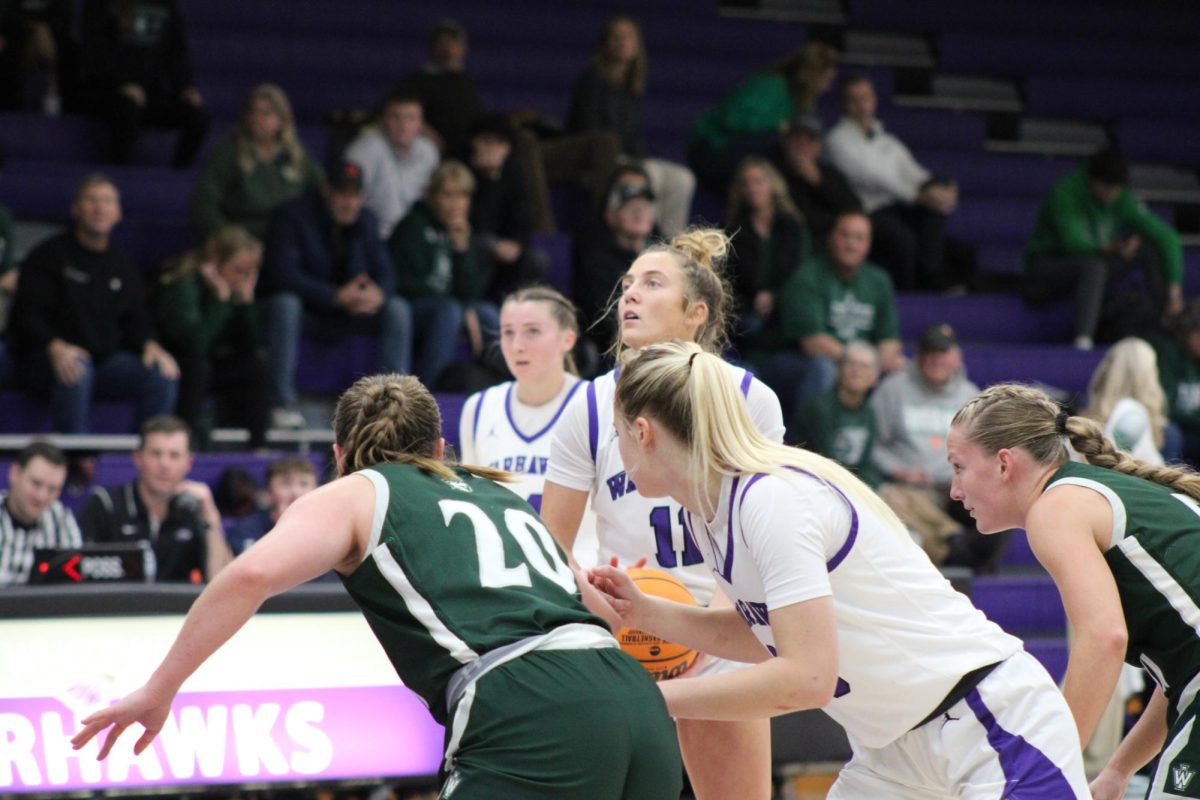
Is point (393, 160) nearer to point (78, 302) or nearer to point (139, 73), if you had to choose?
point (139, 73)

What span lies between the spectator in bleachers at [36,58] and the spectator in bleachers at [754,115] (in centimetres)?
423

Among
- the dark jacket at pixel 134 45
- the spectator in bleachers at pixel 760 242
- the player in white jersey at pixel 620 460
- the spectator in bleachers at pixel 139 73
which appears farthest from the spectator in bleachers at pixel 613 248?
the player in white jersey at pixel 620 460

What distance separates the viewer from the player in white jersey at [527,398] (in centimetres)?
547

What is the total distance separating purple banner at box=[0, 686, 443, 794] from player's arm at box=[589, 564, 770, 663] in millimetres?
2766

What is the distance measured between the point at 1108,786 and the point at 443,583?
5.08ft

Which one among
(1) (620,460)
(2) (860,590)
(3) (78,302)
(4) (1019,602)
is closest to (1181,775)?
(2) (860,590)

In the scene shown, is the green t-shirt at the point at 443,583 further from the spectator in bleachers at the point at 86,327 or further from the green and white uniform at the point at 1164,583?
the spectator in bleachers at the point at 86,327

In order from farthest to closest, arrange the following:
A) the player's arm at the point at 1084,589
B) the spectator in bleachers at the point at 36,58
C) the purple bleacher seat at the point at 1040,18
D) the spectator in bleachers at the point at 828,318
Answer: the purple bleacher seat at the point at 1040,18
the spectator in bleachers at the point at 36,58
the spectator in bleachers at the point at 828,318
the player's arm at the point at 1084,589

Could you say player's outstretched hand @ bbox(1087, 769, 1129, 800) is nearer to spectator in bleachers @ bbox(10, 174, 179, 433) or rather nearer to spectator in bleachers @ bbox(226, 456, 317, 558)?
spectator in bleachers @ bbox(226, 456, 317, 558)

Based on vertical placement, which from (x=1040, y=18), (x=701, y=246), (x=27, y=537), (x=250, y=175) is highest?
(x=1040, y=18)

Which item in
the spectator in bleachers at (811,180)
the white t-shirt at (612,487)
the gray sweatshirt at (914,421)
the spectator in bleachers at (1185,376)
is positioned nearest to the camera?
the white t-shirt at (612,487)

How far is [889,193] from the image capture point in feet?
35.9

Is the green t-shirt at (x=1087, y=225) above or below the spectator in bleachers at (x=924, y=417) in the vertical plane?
above

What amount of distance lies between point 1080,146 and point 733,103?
12.9 ft
